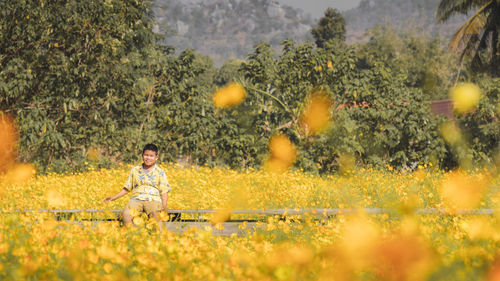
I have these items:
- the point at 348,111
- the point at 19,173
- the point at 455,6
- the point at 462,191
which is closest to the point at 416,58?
the point at 455,6

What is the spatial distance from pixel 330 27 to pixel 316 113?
48.7 metres

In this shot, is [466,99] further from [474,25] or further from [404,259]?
[404,259]

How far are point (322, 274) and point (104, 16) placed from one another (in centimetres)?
1217

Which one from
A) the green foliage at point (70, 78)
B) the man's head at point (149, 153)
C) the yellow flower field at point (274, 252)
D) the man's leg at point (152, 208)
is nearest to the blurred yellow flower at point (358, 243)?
the yellow flower field at point (274, 252)

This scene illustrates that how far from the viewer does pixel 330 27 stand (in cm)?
6009

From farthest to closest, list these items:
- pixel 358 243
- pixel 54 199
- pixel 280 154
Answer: pixel 280 154 → pixel 54 199 → pixel 358 243

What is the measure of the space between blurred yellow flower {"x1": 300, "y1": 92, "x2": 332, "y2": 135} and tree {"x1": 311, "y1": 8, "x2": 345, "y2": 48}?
157 feet

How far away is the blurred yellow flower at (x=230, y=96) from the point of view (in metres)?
15.1

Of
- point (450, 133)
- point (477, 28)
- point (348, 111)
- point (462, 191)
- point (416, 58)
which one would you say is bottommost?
point (462, 191)

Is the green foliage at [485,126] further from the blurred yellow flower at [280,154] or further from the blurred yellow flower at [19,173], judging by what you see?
the blurred yellow flower at [19,173]

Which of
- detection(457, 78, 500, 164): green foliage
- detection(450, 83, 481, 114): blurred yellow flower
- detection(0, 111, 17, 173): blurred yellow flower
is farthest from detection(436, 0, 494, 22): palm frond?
detection(0, 111, 17, 173): blurred yellow flower

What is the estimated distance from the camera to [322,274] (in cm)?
338

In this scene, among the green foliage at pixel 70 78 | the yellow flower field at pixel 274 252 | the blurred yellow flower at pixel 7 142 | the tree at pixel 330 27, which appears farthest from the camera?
the tree at pixel 330 27

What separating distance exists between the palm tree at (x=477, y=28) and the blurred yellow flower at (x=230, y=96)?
8.25 metres
